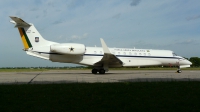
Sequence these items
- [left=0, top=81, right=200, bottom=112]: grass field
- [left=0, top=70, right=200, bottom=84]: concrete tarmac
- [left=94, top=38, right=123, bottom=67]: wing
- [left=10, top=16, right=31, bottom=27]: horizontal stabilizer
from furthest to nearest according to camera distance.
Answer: [left=94, top=38, right=123, bottom=67]: wing
[left=10, top=16, right=31, bottom=27]: horizontal stabilizer
[left=0, top=70, right=200, bottom=84]: concrete tarmac
[left=0, top=81, right=200, bottom=112]: grass field

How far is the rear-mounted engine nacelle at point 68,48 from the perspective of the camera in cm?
2214

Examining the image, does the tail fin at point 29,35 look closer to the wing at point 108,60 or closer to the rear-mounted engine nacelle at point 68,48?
the rear-mounted engine nacelle at point 68,48

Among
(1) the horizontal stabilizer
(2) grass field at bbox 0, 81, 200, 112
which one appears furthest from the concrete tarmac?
(2) grass field at bbox 0, 81, 200, 112

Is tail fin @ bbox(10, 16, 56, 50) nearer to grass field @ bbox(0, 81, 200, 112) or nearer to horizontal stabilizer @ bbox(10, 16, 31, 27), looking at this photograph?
horizontal stabilizer @ bbox(10, 16, 31, 27)

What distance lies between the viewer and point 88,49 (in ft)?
79.5

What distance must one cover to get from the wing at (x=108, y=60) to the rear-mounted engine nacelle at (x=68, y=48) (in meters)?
2.23

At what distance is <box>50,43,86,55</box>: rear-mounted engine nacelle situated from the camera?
72.6ft

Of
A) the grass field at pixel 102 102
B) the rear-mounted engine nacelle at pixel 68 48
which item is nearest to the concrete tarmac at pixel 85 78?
the rear-mounted engine nacelle at pixel 68 48

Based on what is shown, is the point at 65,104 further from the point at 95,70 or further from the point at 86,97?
the point at 95,70

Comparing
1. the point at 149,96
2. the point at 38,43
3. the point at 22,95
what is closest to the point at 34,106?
the point at 22,95

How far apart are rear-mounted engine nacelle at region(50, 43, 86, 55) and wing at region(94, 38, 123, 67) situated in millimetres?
2232

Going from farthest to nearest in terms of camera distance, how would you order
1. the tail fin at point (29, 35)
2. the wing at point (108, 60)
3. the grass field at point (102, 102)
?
the tail fin at point (29, 35) → the wing at point (108, 60) → the grass field at point (102, 102)

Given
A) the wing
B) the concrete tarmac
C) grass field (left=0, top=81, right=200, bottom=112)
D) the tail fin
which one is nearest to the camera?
grass field (left=0, top=81, right=200, bottom=112)

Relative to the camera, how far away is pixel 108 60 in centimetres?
2258
